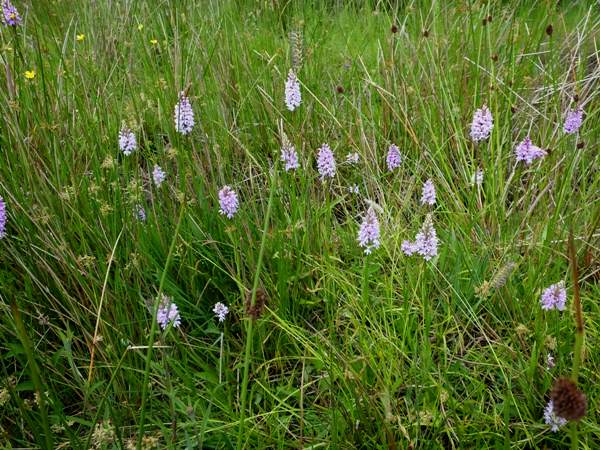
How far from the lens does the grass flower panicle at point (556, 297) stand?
1.32m

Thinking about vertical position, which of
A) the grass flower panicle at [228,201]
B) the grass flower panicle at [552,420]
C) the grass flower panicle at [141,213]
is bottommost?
the grass flower panicle at [552,420]

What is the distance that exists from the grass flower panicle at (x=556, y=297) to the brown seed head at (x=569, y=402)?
72cm

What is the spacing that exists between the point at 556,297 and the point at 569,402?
753 millimetres

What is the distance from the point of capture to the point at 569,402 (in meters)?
0.64

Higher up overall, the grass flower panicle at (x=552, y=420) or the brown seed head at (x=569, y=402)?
the brown seed head at (x=569, y=402)

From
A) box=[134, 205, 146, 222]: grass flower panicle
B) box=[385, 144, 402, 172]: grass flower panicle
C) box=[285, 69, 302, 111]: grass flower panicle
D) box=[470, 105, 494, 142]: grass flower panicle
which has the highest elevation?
box=[285, 69, 302, 111]: grass flower panicle

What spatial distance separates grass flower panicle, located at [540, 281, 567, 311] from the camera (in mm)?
1316

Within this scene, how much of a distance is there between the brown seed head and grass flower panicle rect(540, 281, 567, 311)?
2.35 feet

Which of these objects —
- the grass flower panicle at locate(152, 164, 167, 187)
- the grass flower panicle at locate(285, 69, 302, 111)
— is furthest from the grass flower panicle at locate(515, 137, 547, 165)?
the grass flower panicle at locate(152, 164, 167, 187)

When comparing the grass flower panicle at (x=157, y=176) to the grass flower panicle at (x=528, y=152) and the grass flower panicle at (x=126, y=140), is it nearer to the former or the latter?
the grass flower panicle at (x=126, y=140)

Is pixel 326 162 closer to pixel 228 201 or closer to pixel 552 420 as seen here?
pixel 228 201

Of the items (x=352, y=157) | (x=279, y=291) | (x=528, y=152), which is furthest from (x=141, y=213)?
(x=528, y=152)

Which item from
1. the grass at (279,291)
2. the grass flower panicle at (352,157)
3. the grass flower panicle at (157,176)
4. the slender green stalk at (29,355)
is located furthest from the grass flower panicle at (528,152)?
the slender green stalk at (29,355)

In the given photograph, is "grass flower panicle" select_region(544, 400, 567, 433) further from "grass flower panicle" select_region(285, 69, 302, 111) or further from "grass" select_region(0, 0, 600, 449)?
"grass flower panicle" select_region(285, 69, 302, 111)
